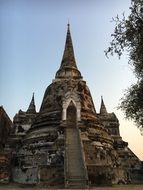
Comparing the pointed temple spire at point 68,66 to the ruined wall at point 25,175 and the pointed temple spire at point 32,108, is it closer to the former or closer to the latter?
the pointed temple spire at point 32,108

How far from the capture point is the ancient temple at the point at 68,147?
1623 cm

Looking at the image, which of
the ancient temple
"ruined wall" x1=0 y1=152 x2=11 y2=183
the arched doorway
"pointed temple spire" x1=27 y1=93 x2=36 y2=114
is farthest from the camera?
"pointed temple spire" x1=27 y1=93 x2=36 y2=114

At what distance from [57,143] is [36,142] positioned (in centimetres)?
246

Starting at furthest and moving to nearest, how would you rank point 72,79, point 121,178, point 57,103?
point 72,79 → point 57,103 → point 121,178

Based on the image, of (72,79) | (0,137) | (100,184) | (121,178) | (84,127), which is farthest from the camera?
(0,137)

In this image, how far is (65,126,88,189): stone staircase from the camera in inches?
570

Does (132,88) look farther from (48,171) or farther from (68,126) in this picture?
(68,126)

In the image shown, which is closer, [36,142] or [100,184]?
[100,184]

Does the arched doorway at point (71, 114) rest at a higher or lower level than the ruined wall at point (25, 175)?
higher

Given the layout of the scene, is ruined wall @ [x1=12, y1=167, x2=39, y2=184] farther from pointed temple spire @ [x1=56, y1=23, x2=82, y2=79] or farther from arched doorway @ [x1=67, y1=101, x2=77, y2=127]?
pointed temple spire @ [x1=56, y1=23, x2=82, y2=79]

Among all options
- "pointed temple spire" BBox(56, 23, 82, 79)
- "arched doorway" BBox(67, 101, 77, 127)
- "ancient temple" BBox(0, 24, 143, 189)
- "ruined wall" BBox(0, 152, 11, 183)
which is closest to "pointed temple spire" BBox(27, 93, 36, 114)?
"ancient temple" BBox(0, 24, 143, 189)

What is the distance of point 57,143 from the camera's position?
19656 millimetres

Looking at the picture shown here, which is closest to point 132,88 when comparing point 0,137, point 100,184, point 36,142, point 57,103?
point 100,184

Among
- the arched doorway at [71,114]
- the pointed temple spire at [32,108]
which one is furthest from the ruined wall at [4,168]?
the pointed temple spire at [32,108]
